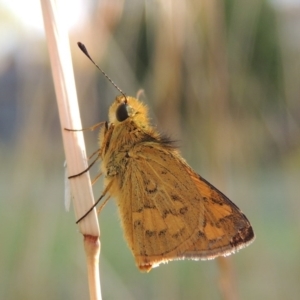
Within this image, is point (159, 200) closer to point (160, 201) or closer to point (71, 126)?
point (160, 201)

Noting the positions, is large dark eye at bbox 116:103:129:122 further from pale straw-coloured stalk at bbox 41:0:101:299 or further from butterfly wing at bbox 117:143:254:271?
pale straw-coloured stalk at bbox 41:0:101:299

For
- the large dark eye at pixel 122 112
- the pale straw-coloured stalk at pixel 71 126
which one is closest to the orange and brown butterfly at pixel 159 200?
the large dark eye at pixel 122 112

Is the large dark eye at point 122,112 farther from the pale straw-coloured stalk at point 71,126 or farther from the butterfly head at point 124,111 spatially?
the pale straw-coloured stalk at point 71,126

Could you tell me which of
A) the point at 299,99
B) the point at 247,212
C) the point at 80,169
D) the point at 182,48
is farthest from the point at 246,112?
the point at 80,169

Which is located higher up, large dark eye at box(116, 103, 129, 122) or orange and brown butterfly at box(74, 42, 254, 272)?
large dark eye at box(116, 103, 129, 122)

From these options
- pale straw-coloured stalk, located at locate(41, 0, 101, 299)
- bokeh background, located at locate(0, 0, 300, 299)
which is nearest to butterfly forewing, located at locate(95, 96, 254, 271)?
bokeh background, located at locate(0, 0, 300, 299)

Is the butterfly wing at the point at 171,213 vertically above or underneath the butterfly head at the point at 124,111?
underneath

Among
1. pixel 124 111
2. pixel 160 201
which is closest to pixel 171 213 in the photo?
pixel 160 201
